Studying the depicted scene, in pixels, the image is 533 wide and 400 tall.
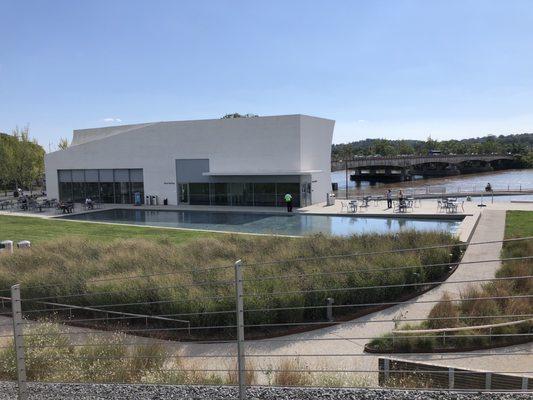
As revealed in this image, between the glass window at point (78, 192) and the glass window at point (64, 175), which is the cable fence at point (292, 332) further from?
the glass window at point (64, 175)

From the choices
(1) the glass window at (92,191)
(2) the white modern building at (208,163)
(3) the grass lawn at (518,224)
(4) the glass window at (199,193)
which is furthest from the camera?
(1) the glass window at (92,191)

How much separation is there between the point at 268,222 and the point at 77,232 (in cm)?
897

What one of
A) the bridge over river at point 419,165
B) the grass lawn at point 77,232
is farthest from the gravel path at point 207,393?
the bridge over river at point 419,165

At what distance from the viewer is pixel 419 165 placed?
10031cm

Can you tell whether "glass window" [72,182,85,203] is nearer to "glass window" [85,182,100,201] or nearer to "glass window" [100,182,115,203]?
"glass window" [85,182,100,201]

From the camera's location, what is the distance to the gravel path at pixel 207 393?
3996 mm

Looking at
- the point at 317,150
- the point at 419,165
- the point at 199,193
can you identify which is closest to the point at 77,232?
the point at 199,193

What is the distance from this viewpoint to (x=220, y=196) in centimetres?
3050

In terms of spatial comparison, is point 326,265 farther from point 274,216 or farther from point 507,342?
point 274,216

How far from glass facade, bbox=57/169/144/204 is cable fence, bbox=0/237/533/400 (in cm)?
2308

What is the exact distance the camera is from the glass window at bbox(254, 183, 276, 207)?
1127 inches

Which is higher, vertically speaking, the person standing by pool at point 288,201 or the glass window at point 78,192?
the glass window at point 78,192

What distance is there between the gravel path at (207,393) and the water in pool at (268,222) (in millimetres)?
13990

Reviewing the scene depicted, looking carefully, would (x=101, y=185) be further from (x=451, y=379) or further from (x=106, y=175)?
(x=451, y=379)
